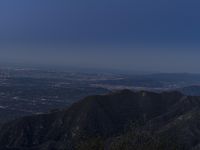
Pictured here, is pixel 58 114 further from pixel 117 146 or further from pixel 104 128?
pixel 117 146

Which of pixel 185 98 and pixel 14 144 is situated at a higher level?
pixel 185 98

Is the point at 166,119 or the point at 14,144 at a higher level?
the point at 166,119

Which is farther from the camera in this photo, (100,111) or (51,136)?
(100,111)

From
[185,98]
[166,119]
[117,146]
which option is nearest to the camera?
[117,146]

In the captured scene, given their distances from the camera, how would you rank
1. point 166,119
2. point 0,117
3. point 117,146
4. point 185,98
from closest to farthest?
point 117,146 → point 166,119 → point 185,98 → point 0,117

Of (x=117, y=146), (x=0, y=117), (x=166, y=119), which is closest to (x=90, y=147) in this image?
(x=117, y=146)

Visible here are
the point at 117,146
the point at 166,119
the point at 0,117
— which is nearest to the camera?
the point at 117,146

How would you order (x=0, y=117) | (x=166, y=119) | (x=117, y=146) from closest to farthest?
1. (x=117, y=146)
2. (x=166, y=119)
3. (x=0, y=117)

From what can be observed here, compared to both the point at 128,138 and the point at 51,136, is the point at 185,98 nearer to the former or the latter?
the point at 51,136

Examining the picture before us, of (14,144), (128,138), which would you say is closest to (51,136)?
(14,144)
